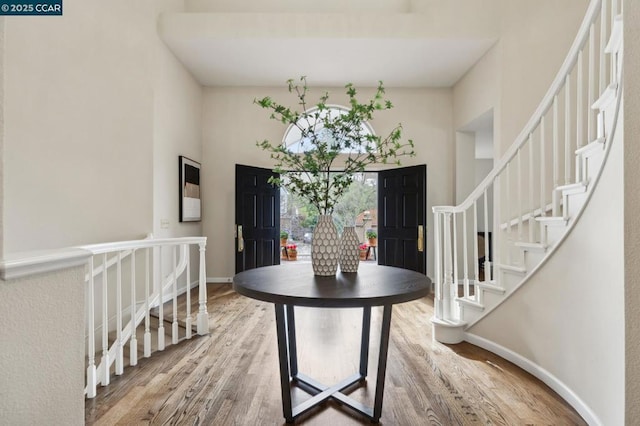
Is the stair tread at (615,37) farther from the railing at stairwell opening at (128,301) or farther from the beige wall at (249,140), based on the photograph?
the beige wall at (249,140)

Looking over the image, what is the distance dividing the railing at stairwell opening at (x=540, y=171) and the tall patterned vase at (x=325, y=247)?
1.36 meters

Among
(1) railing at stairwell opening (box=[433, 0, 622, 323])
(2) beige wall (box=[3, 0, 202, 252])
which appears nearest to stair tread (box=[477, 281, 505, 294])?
(1) railing at stairwell opening (box=[433, 0, 622, 323])

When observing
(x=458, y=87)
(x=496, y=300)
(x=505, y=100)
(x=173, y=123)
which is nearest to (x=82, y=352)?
(x=496, y=300)

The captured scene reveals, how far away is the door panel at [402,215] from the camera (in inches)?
214

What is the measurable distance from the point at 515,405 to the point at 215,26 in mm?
4590

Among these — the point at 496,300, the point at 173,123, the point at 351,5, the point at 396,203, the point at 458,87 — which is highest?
the point at 351,5

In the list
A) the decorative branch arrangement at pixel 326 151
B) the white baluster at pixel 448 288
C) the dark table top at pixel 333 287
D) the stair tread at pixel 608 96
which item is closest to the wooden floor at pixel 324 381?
the white baluster at pixel 448 288

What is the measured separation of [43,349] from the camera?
972mm

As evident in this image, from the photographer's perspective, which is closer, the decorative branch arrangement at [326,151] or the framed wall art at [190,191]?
the decorative branch arrangement at [326,151]

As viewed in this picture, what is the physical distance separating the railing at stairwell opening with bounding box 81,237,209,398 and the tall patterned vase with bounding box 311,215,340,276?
1.08 meters

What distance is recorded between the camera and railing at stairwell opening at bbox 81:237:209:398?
2219 mm

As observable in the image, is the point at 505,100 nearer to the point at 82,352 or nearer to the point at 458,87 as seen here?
the point at 458,87

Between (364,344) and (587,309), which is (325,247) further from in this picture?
(587,309)

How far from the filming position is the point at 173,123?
4.58 meters
